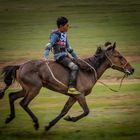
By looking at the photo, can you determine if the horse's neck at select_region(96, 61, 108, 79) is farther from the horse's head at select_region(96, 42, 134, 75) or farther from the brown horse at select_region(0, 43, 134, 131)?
the horse's head at select_region(96, 42, 134, 75)

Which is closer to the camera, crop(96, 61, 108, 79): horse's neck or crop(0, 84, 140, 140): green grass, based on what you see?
crop(0, 84, 140, 140): green grass

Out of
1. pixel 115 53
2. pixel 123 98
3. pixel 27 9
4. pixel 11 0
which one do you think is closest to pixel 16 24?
pixel 27 9

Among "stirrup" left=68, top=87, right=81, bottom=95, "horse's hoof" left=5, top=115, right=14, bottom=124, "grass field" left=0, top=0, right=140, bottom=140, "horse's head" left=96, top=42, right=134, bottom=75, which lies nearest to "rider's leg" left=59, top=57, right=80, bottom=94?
"stirrup" left=68, top=87, right=81, bottom=95

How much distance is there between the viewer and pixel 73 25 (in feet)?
120

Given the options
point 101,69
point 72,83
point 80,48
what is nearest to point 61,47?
point 72,83

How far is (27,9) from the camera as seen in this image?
43.4 m

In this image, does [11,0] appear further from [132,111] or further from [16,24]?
[132,111]

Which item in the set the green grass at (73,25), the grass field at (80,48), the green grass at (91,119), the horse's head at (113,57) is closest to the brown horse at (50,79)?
the horse's head at (113,57)

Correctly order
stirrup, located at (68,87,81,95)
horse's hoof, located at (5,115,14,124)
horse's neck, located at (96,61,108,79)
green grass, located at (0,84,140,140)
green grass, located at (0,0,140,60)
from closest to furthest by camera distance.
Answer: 1. green grass, located at (0,84,140,140)
2. stirrup, located at (68,87,81,95)
3. horse's hoof, located at (5,115,14,124)
4. horse's neck, located at (96,61,108,79)
5. green grass, located at (0,0,140,60)

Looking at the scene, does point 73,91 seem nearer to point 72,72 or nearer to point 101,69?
point 72,72

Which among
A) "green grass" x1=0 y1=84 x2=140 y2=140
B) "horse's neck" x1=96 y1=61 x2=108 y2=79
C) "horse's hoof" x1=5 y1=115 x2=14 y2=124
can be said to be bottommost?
"green grass" x1=0 y1=84 x2=140 y2=140

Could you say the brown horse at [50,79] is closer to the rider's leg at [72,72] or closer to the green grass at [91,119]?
the rider's leg at [72,72]

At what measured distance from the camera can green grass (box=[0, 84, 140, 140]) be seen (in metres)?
12.5

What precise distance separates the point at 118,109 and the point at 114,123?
6.15ft
